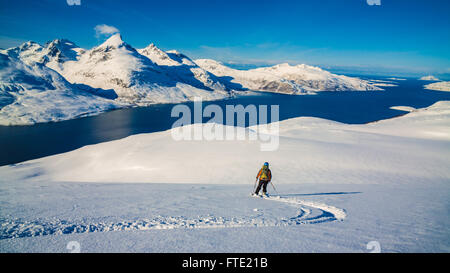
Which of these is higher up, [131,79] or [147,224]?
[131,79]

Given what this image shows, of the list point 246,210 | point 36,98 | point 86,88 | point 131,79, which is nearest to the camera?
point 246,210

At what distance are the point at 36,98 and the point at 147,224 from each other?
123m

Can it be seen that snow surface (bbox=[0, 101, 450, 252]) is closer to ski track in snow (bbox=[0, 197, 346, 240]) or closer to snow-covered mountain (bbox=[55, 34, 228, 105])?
ski track in snow (bbox=[0, 197, 346, 240])

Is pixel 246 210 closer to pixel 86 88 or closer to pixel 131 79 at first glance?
pixel 131 79

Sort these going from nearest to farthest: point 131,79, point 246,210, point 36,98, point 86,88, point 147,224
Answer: point 147,224 → point 246,210 → point 36,98 → point 86,88 → point 131,79

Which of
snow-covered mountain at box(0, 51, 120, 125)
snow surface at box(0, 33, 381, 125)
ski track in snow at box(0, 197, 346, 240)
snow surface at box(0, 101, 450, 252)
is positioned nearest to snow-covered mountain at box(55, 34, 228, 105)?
snow surface at box(0, 33, 381, 125)

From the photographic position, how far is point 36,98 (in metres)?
96.7

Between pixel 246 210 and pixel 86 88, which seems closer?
pixel 246 210

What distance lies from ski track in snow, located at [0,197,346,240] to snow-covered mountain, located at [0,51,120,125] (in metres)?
95.1

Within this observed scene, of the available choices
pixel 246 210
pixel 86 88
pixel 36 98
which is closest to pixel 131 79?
pixel 86 88

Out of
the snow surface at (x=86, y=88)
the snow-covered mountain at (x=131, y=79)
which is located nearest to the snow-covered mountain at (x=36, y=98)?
the snow surface at (x=86, y=88)

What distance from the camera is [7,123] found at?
73.7 metres

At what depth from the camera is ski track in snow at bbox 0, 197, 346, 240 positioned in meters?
5.43
